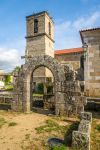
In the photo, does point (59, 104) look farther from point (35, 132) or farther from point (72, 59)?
point (72, 59)

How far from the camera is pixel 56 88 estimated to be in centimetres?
1127

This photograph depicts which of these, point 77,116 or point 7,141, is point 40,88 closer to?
point 77,116

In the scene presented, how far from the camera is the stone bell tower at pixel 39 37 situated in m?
29.5

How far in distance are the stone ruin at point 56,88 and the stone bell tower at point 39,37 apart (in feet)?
54.2

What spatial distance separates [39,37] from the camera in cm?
3030

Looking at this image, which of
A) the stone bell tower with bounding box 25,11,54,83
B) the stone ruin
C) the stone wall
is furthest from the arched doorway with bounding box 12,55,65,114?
the stone bell tower with bounding box 25,11,54,83

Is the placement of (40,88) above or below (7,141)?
above

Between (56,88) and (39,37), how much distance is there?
20474 millimetres

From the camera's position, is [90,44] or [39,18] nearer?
[90,44]

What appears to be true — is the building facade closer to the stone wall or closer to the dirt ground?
the stone wall

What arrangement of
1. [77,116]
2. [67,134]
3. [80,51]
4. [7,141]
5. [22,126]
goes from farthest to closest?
1. [80,51]
2. [77,116]
3. [22,126]
4. [67,134]
5. [7,141]

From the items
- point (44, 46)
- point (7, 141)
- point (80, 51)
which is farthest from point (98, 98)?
point (80, 51)

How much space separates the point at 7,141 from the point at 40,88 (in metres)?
21.6

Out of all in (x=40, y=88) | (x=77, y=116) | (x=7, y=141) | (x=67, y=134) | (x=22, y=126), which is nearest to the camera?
(x=7, y=141)
